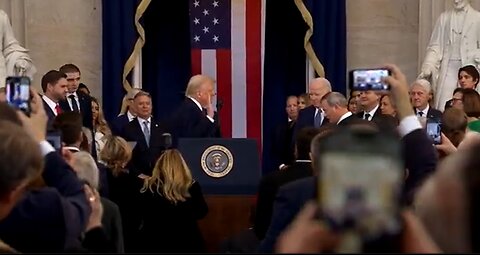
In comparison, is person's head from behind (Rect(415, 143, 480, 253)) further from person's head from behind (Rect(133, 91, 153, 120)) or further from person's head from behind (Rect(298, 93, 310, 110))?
person's head from behind (Rect(298, 93, 310, 110))

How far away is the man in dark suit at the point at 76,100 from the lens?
1008 cm

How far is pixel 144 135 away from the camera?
411 inches

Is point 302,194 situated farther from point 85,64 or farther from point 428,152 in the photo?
point 85,64

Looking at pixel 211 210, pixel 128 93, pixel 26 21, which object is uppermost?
pixel 26 21

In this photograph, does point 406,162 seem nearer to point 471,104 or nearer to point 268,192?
point 268,192

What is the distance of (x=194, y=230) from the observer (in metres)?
7.27

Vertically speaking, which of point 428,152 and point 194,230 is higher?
point 428,152

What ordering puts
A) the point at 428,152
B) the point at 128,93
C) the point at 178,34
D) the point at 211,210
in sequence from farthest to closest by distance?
the point at 178,34 → the point at 128,93 → the point at 211,210 → the point at 428,152

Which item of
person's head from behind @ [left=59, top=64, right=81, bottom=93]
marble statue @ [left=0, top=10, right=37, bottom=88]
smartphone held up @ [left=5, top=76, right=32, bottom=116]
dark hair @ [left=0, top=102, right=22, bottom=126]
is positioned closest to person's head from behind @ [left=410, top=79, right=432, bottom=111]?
person's head from behind @ [left=59, top=64, right=81, bottom=93]

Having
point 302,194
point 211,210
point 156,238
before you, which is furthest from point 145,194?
point 302,194

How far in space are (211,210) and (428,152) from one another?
5.36 meters

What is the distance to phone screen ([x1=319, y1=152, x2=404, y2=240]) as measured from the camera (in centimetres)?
161

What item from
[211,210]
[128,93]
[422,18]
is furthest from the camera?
[422,18]

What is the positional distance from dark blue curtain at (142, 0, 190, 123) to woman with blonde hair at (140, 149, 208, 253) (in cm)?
602
